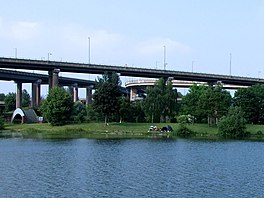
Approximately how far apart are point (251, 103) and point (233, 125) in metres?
26.3

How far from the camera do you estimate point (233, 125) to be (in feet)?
322

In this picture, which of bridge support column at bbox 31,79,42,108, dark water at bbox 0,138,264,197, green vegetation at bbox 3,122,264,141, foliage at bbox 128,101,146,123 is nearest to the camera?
dark water at bbox 0,138,264,197

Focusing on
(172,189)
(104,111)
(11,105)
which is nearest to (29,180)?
(172,189)

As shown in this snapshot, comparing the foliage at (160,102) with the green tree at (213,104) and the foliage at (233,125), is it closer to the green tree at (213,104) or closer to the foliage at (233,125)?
the green tree at (213,104)

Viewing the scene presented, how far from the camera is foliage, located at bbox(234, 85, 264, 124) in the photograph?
121688 mm

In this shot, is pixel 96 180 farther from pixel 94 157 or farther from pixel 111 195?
pixel 94 157

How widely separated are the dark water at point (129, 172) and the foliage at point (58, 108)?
47.4 meters

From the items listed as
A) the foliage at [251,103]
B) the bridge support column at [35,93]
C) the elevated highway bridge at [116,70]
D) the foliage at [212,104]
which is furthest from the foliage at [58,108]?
the bridge support column at [35,93]

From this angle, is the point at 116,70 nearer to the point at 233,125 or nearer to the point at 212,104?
the point at 212,104

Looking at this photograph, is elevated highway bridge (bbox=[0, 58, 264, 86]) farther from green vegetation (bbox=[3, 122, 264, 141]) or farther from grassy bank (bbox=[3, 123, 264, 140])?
grassy bank (bbox=[3, 123, 264, 140])

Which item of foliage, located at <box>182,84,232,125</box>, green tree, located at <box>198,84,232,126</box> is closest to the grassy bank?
foliage, located at <box>182,84,232,125</box>

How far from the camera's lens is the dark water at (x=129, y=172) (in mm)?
35062

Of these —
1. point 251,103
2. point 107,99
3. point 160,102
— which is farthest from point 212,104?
point 107,99

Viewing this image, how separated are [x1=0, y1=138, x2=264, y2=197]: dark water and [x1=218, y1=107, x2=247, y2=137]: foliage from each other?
31.5 m
